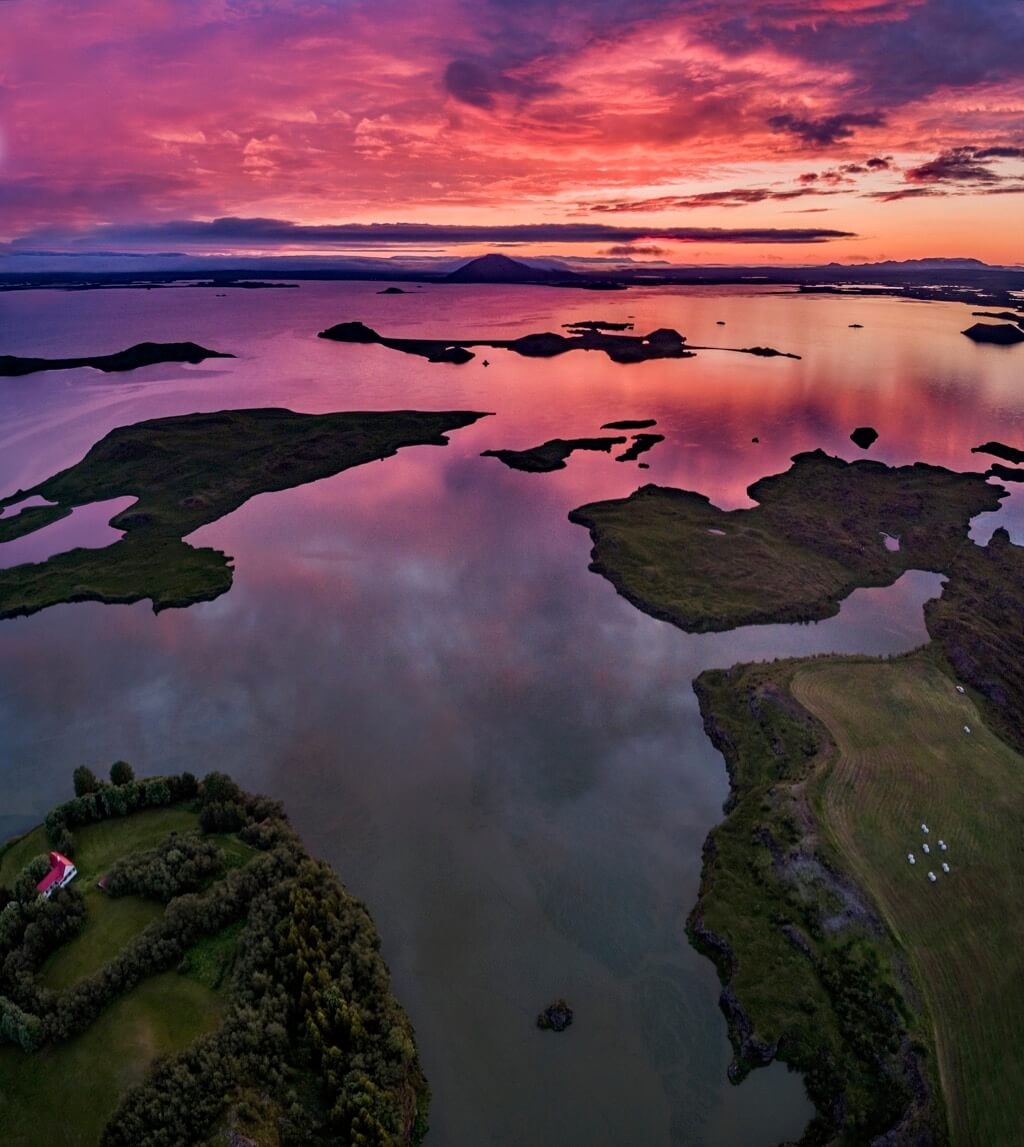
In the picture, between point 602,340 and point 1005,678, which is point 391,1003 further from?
point 602,340

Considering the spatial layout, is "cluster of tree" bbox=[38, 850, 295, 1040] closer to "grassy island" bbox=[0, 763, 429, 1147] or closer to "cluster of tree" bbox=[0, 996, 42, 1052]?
"grassy island" bbox=[0, 763, 429, 1147]

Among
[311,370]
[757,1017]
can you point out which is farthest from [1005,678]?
[311,370]

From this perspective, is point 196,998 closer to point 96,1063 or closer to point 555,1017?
point 96,1063

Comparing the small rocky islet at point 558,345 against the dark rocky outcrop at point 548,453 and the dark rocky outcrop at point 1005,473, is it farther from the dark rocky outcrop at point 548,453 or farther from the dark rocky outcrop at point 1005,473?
the dark rocky outcrop at point 1005,473

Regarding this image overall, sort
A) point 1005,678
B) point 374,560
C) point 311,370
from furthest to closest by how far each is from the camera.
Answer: point 311,370 < point 374,560 < point 1005,678

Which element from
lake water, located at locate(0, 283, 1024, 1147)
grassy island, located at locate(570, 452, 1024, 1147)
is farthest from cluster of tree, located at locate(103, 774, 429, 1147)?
grassy island, located at locate(570, 452, 1024, 1147)

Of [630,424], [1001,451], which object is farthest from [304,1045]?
[1001,451]
